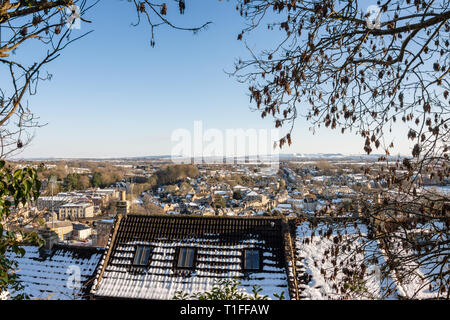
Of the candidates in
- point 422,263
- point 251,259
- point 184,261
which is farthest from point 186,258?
point 422,263

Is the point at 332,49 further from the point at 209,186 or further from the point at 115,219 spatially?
the point at 209,186

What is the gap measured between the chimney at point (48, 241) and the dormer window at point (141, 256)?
2808 mm

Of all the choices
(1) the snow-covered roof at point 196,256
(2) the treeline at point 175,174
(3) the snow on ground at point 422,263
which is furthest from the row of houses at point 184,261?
(2) the treeline at point 175,174

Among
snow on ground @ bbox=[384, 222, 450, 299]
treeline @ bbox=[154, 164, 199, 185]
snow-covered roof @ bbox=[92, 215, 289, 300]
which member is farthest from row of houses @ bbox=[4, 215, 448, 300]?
treeline @ bbox=[154, 164, 199, 185]

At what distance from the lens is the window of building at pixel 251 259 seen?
739 centimetres

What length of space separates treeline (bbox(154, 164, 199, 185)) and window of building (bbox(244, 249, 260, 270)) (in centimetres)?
4423

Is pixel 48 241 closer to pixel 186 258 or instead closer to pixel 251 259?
pixel 186 258

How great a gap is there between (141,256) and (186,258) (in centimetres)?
125

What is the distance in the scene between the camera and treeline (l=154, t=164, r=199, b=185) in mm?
50938

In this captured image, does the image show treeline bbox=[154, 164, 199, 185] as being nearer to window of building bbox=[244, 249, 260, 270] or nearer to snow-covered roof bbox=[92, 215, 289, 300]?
snow-covered roof bbox=[92, 215, 289, 300]
